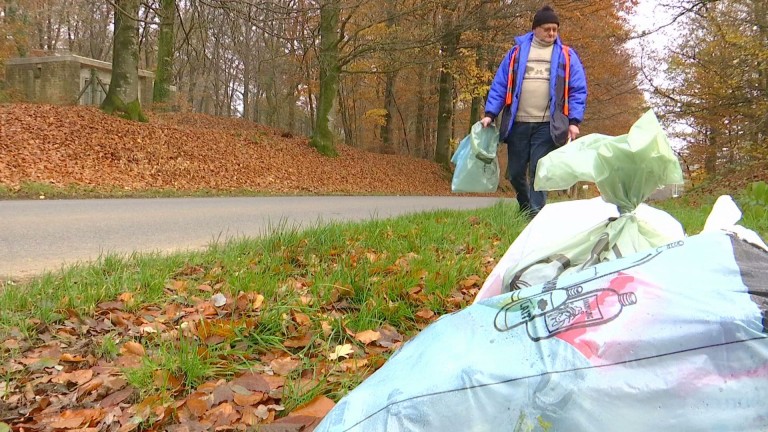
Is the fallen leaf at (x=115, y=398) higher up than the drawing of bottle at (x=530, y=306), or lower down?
lower down

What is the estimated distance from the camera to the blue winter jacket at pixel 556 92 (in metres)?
4.14

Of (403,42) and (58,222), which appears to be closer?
(58,222)

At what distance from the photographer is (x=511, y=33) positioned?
14.6 m

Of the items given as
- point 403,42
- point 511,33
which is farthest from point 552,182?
point 511,33

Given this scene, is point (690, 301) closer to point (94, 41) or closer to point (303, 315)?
point (303, 315)

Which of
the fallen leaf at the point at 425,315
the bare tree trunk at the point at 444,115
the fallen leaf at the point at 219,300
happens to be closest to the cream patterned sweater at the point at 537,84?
the fallen leaf at the point at 425,315

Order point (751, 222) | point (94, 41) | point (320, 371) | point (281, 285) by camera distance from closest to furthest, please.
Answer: point (320, 371)
point (281, 285)
point (751, 222)
point (94, 41)

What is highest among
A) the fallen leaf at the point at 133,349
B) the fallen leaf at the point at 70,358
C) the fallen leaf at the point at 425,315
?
the fallen leaf at the point at 425,315

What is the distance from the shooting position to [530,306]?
107cm

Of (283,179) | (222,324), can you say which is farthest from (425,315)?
(283,179)

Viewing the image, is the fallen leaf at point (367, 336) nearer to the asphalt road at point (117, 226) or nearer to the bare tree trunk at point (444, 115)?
the asphalt road at point (117, 226)

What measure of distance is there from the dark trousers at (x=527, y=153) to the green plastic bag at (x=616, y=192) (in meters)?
2.60

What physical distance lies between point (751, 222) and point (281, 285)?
4.48 metres

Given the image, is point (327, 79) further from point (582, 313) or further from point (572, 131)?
point (582, 313)
